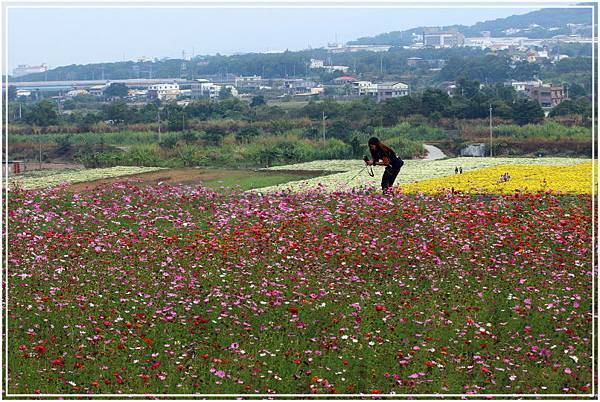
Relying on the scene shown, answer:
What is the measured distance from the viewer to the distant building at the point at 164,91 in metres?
100

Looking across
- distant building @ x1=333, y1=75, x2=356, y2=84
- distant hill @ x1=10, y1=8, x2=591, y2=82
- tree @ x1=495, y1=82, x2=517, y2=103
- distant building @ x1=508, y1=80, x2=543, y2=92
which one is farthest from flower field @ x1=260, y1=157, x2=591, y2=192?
distant hill @ x1=10, y1=8, x2=591, y2=82

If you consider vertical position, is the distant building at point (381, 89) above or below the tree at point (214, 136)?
above

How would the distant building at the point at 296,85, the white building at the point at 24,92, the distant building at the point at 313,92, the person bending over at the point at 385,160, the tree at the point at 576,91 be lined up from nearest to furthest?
the person bending over at the point at 385,160 < the tree at the point at 576,91 < the distant building at the point at 313,92 < the distant building at the point at 296,85 < the white building at the point at 24,92

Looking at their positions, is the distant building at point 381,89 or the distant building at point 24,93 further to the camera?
the distant building at point 24,93

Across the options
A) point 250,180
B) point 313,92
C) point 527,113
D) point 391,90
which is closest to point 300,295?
point 250,180

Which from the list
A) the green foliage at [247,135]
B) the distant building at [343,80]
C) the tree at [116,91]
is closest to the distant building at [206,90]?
the tree at [116,91]

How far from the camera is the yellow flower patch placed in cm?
2328

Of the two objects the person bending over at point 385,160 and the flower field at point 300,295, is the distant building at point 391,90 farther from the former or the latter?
the flower field at point 300,295

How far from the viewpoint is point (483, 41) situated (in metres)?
136

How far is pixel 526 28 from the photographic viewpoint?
Result: 455 ft

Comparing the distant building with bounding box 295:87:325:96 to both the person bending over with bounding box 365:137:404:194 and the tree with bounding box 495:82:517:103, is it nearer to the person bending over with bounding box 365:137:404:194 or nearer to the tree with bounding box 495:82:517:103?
the tree with bounding box 495:82:517:103

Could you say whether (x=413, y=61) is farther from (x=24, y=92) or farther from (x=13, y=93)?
(x=13, y=93)

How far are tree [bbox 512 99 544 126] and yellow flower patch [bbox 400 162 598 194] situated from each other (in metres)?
31.4

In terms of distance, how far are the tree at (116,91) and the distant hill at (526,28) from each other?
1053 inches
